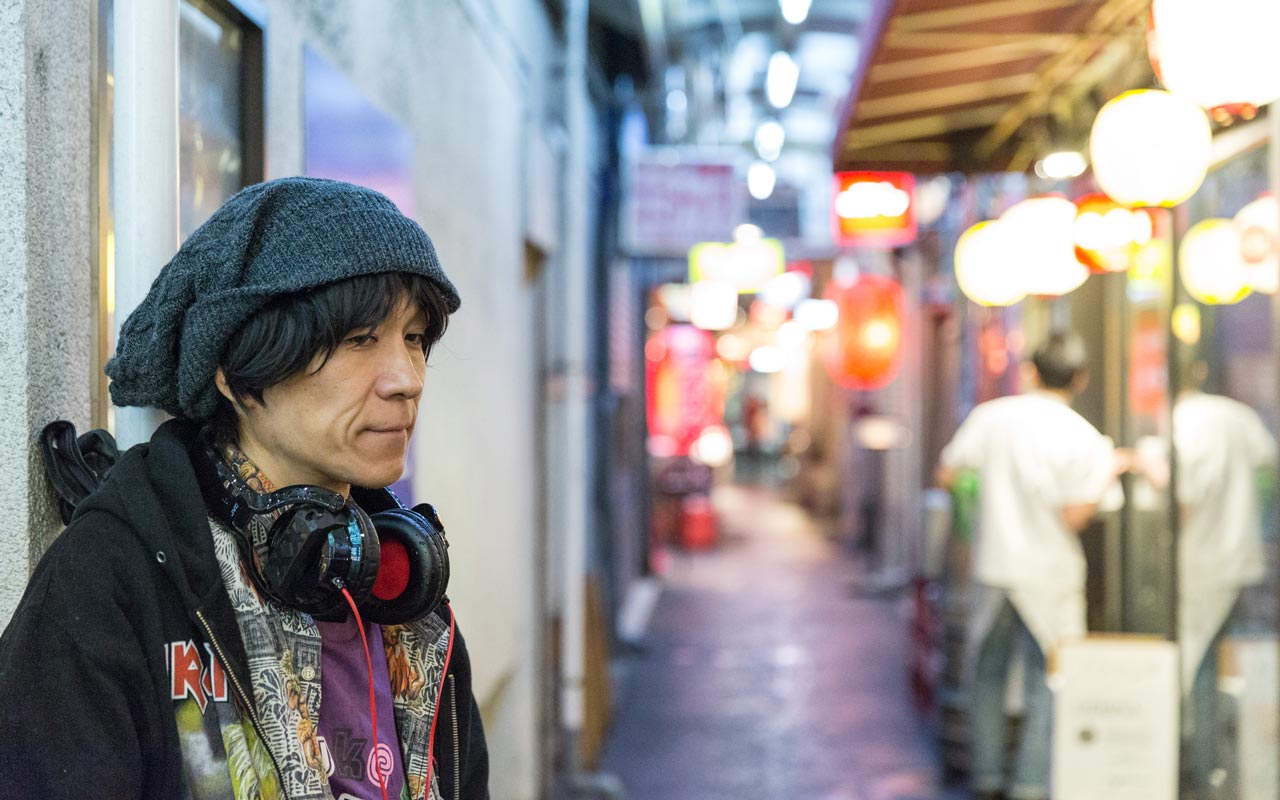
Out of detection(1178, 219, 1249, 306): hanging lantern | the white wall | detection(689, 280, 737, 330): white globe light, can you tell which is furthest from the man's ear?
detection(689, 280, 737, 330): white globe light

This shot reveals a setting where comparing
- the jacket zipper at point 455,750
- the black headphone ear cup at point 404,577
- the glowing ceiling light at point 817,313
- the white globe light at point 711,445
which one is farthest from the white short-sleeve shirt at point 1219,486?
the glowing ceiling light at point 817,313

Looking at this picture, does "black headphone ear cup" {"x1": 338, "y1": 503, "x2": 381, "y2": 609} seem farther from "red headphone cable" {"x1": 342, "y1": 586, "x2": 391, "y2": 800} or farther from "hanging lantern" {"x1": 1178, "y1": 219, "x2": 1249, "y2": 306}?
"hanging lantern" {"x1": 1178, "y1": 219, "x2": 1249, "y2": 306}

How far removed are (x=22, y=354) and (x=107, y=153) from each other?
1.43ft

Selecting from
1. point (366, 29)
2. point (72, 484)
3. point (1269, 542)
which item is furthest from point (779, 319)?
point (72, 484)

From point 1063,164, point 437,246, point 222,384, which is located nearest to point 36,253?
point 222,384

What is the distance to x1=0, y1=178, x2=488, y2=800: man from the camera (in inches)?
51.1

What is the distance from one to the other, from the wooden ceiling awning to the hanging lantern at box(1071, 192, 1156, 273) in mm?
710

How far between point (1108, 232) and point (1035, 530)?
1471mm

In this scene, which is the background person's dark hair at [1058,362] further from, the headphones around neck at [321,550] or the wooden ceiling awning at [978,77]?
the headphones around neck at [321,550]

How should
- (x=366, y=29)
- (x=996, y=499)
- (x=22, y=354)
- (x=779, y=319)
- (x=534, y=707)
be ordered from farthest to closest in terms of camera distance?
(x=779, y=319)
(x=534, y=707)
(x=996, y=499)
(x=366, y=29)
(x=22, y=354)

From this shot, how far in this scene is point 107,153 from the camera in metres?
1.96

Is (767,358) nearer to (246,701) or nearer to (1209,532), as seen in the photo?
(1209,532)

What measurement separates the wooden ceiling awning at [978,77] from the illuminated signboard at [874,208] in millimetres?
3162

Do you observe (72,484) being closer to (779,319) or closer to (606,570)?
(606,570)
